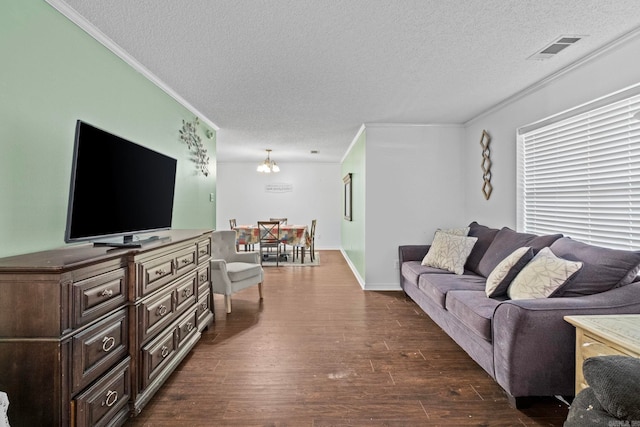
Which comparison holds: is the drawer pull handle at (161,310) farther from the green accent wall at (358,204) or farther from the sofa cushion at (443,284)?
the green accent wall at (358,204)

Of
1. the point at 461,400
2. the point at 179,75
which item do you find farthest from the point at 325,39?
the point at 461,400

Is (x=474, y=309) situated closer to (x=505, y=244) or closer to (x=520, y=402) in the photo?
(x=520, y=402)

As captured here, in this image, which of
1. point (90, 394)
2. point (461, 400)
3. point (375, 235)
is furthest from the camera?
point (375, 235)

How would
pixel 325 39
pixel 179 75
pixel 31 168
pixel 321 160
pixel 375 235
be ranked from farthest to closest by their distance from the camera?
pixel 321 160 < pixel 375 235 < pixel 179 75 < pixel 325 39 < pixel 31 168

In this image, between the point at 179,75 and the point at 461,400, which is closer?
the point at 461,400

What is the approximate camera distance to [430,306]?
130 inches

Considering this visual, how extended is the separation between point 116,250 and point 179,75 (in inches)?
72.4

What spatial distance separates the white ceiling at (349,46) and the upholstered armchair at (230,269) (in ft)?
5.70

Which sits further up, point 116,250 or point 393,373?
point 116,250

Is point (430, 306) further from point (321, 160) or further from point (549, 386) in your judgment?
point (321, 160)

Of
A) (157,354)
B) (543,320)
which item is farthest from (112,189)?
(543,320)

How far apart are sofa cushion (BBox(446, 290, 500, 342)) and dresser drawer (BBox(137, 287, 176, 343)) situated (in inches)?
87.5

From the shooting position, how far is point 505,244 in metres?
3.20

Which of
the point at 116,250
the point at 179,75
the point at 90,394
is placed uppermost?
the point at 179,75
